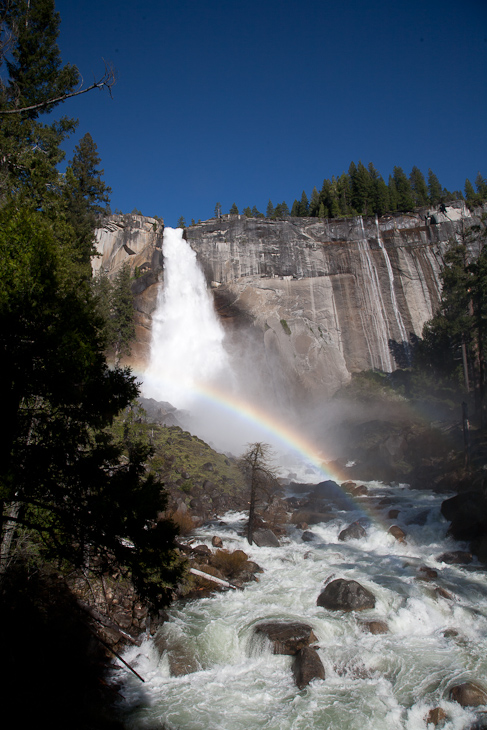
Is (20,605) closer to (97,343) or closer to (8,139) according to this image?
(97,343)

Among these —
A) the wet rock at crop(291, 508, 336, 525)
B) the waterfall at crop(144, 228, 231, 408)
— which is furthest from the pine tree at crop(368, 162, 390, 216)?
the wet rock at crop(291, 508, 336, 525)

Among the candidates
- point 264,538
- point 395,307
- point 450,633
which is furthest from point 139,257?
point 450,633

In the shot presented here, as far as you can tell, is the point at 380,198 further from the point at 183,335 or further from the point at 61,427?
the point at 61,427

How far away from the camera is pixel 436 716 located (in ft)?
29.1

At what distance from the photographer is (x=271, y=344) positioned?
48.9 metres

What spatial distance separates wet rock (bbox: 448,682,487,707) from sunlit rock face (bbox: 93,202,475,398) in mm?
40106

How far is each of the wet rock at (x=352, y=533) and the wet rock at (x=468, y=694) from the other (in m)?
10.4

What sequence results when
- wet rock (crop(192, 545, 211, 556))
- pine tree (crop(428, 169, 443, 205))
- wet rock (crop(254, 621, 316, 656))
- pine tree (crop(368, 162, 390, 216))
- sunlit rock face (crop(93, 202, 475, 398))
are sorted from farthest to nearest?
1. pine tree (crop(428, 169, 443, 205))
2. pine tree (crop(368, 162, 390, 216))
3. sunlit rock face (crop(93, 202, 475, 398))
4. wet rock (crop(192, 545, 211, 556))
5. wet rock (crop(254, 621, 316, 656))

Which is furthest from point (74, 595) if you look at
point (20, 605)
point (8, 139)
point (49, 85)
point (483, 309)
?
point (483, 309)

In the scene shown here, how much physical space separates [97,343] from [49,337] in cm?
118

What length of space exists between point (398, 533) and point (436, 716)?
35.9ft

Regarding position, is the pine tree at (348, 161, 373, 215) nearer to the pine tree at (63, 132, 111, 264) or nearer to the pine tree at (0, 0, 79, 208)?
the pine tree at (63, 132, 111, 264)

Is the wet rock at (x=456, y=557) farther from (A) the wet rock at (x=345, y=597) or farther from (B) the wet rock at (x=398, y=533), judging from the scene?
(A) the wet rock at (x=345, y=597)

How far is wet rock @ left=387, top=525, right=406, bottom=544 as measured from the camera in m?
19.1
